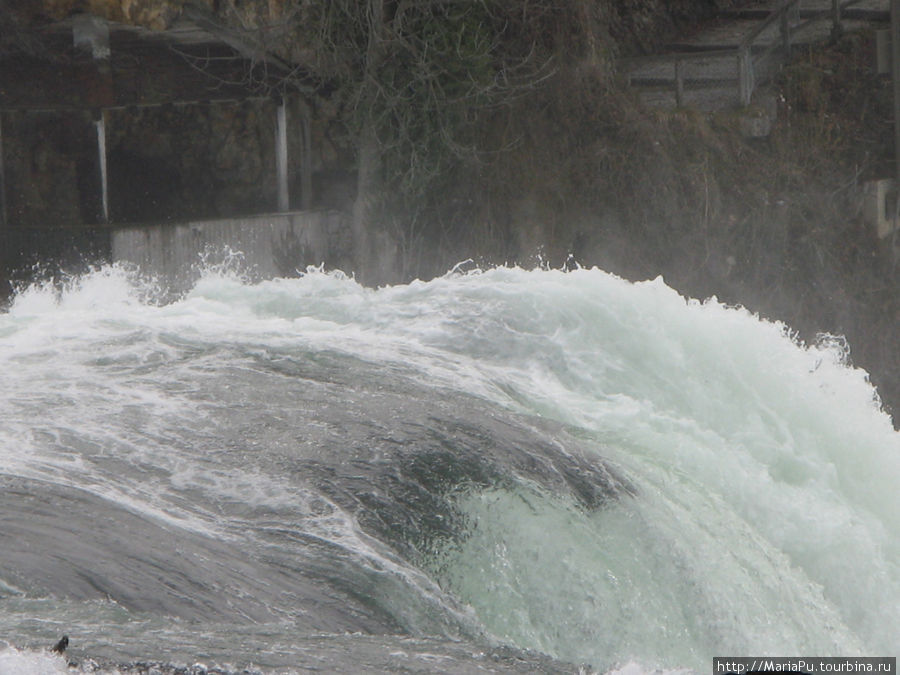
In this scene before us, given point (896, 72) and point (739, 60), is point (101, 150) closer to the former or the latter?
point (739, 60)

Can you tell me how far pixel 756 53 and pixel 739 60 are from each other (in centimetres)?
85

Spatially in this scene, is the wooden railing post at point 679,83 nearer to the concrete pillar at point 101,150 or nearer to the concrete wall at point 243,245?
the concrete wall at point 243,245

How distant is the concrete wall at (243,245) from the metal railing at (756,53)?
16.6 feet

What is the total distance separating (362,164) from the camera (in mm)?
15492

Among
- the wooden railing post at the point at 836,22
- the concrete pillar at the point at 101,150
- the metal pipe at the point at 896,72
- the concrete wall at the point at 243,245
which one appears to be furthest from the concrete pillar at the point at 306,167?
the metal pipe at the point at 896,72

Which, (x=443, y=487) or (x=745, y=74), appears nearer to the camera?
(x=443, y=487)

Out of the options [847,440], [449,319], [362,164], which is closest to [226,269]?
[362,164]

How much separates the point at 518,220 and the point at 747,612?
10.9 m

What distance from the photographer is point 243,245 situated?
1416 centimetres

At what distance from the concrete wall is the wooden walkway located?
4.98m

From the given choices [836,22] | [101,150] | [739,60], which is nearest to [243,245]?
[101,150]

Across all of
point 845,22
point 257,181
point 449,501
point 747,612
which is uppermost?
point 845,22

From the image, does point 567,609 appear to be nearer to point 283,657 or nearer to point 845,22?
point 283,657

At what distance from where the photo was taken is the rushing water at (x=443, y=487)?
3893mm
